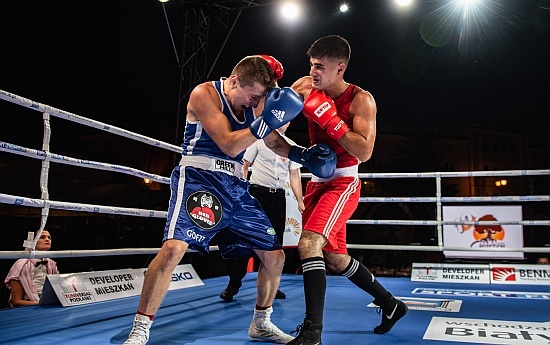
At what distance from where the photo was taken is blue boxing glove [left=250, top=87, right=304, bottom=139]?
1807 mm

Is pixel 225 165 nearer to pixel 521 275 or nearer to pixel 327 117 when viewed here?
pixel 327 117

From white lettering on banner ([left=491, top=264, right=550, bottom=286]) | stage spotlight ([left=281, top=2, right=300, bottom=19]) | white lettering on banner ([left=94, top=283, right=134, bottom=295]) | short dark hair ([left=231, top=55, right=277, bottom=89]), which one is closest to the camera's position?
short dark hair ([left=231, top=55, right=277, bottom=89])

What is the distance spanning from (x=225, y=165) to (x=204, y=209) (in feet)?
0.80

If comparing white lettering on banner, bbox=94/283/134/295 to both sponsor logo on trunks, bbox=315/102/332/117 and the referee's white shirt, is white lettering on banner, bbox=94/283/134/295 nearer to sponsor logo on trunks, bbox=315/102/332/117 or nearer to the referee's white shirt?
the referee's white shirt

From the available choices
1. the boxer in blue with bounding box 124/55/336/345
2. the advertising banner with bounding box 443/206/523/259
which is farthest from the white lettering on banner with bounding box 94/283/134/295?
the advertising banner with bounding box 443/206/523/259

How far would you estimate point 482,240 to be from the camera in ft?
24.0

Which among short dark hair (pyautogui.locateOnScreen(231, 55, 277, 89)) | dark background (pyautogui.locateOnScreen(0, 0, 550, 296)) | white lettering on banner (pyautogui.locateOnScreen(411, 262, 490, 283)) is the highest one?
dark background (pyautogui.locateOnScreen(0, 0, 550, 296))

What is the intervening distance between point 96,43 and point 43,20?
79.6 inches

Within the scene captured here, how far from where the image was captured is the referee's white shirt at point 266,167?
323cm

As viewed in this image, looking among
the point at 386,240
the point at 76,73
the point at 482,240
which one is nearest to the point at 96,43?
the point at 76,73

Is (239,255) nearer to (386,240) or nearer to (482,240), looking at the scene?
(482,240)

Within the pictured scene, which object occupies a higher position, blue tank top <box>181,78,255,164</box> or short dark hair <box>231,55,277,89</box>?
short dark hair <box>231,55,277,89</box>

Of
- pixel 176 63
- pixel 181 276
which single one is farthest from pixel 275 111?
pixel 176 63

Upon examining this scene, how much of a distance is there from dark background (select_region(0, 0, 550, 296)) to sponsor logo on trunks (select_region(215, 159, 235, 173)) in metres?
5.40
